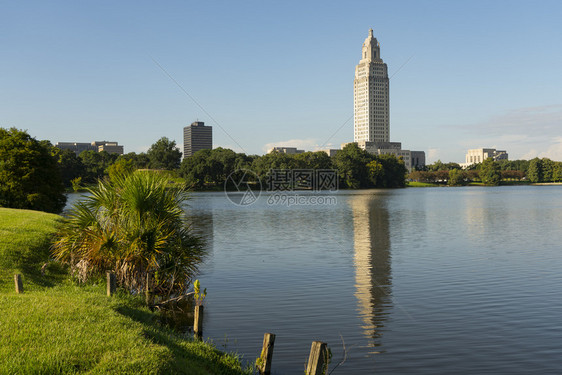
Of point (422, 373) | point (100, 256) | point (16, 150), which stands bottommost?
point (422, 373)

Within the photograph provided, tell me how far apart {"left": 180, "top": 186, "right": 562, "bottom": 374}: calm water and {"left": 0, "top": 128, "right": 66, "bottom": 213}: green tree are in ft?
66.9

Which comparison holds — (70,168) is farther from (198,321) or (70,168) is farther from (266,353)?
(266,353)

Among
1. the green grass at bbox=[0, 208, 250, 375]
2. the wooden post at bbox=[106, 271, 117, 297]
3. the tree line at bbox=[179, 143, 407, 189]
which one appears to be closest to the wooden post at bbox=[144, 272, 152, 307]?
the green grass at bbox=[0, 208, 250, 375]

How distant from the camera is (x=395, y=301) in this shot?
64.0ft

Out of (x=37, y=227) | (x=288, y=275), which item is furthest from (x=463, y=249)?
(x=37, y=227)

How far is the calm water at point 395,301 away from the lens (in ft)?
44.6

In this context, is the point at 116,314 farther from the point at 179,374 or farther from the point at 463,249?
the point at 463,249

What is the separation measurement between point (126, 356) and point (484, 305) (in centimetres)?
1465

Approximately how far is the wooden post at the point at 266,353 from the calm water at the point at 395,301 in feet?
5.29

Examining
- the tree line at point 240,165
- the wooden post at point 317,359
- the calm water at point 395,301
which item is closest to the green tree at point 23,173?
the calm water at point 395,301

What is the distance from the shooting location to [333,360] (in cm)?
1333

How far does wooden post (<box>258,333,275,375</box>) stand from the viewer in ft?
34.7

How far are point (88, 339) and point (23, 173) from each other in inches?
1691

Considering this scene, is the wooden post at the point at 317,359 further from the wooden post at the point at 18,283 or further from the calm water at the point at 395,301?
the wooden post at the point at 18,283
